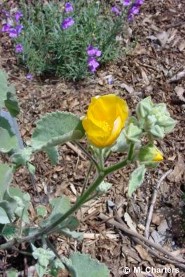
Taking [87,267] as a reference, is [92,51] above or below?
above

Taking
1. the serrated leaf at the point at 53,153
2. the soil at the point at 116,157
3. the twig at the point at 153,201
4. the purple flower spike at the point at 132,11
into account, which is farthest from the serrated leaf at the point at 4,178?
the purple flower spike at the point at 132,11

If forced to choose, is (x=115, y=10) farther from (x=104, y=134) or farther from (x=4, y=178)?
(x=104, y=134)

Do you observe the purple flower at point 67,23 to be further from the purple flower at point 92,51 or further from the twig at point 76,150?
the twig at point 76,150

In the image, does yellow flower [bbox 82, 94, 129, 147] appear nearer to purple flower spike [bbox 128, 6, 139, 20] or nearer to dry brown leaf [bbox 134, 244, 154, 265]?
dry brown leaf [bbox 134, 244, 154, 265]

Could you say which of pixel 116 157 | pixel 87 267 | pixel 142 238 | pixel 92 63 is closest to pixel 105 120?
pixel 87 267

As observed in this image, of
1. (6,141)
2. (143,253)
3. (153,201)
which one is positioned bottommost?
(143,253)

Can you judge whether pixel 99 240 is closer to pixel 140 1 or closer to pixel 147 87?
pixel 147 87

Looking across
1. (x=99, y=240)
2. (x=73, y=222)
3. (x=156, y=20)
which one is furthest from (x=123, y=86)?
(x=73, y=222)
